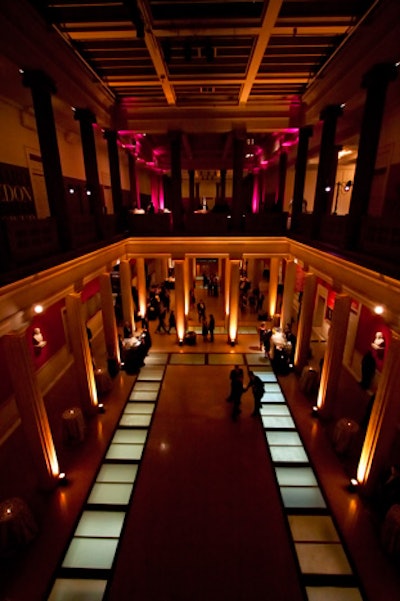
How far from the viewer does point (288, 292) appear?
1184cm

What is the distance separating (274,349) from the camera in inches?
407

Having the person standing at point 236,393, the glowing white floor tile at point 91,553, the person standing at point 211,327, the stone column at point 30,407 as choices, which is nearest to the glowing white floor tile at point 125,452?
the stone column at point 30,407

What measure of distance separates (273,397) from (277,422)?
1.07 m

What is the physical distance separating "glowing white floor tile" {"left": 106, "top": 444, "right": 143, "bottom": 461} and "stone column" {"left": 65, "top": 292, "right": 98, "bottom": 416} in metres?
1.36

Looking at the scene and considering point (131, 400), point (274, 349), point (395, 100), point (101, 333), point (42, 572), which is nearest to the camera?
point (42, 572)

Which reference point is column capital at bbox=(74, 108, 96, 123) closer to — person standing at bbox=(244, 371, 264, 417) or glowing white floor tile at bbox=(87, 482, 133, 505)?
person standing at bbox=(244, 371, 264, 417)

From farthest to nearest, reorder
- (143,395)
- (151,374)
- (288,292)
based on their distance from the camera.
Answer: (288,292)
(151,374)
(143,395)

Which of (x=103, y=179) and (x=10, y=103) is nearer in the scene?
(x=10, y=103)

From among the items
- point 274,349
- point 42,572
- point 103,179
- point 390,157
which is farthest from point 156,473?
point 103,179

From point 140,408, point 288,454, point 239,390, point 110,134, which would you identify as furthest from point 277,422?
point 110,134

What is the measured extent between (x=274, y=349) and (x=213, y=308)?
617cm

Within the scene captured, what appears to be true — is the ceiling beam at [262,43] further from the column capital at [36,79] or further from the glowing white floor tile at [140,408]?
the glowing white floor tile at [140,408]

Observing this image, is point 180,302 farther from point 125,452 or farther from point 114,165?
point 125,452

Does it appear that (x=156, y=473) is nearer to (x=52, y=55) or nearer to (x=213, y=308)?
(x=52, y=55)
